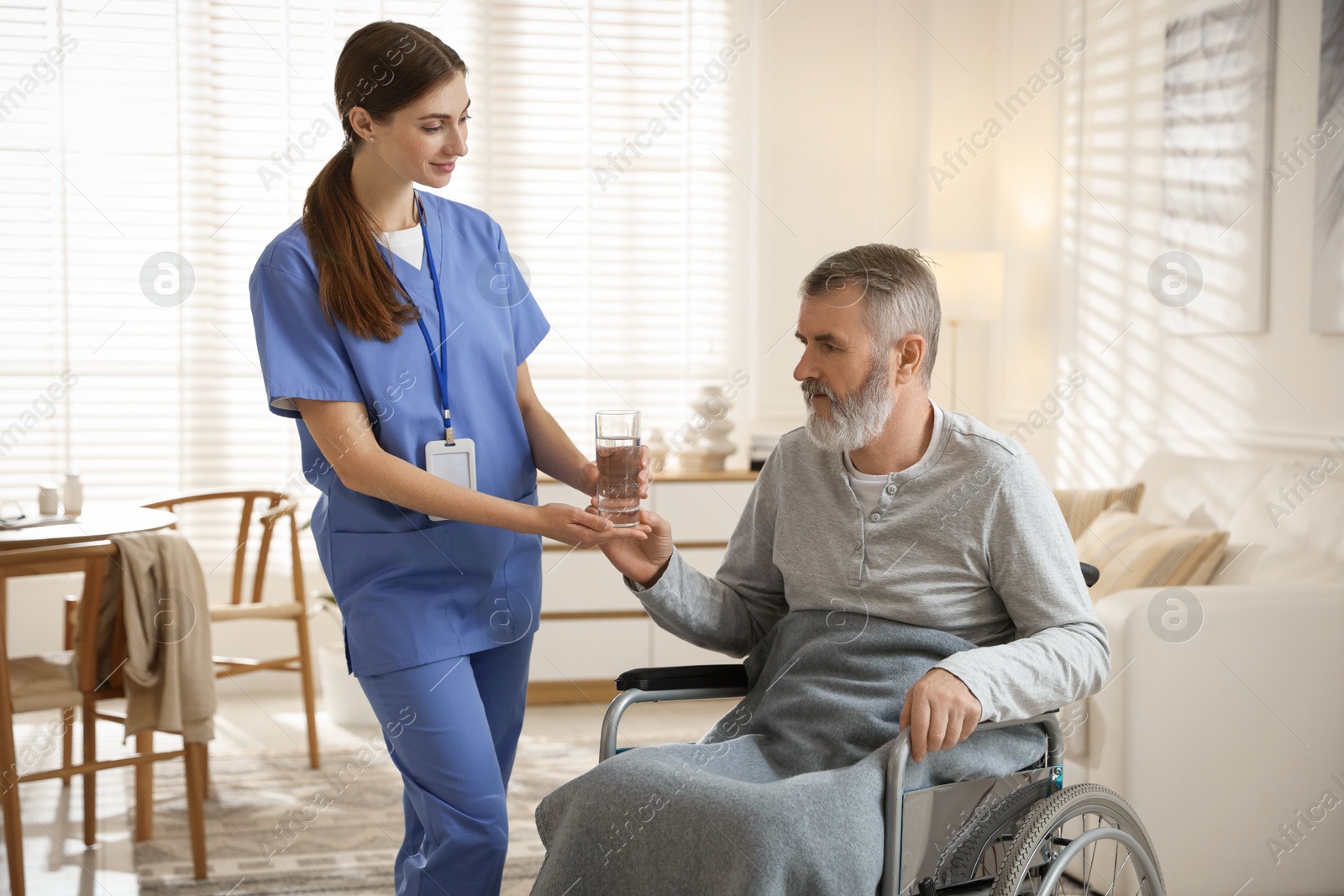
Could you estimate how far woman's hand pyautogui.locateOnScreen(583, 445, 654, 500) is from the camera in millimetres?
1659

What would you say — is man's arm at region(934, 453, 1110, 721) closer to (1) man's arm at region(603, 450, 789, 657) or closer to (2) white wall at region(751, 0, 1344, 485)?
(1) man's arm at region(603, 450, 789, 657)

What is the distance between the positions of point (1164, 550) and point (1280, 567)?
25 centimetres

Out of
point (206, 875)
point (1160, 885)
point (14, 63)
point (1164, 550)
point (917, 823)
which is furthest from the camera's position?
point (14, 63)

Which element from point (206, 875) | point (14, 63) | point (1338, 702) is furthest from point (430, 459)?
point (14, 63)

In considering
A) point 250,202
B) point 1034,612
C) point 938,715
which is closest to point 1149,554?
point 1034,612

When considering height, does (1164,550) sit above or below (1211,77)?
below

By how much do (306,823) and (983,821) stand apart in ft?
6.69

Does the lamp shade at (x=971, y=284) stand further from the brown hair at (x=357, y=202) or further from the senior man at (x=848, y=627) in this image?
the brown hair at (x=357, y=202)

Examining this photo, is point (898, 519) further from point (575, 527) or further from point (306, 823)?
point (306, 823)

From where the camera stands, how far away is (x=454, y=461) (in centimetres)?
174

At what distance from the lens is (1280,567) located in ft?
8.98

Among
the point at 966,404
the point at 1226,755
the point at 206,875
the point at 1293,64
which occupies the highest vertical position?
the point at 1293,64

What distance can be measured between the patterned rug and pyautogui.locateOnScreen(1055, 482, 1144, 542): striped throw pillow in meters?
1.58

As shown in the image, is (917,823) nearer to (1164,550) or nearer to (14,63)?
(1164,550)
